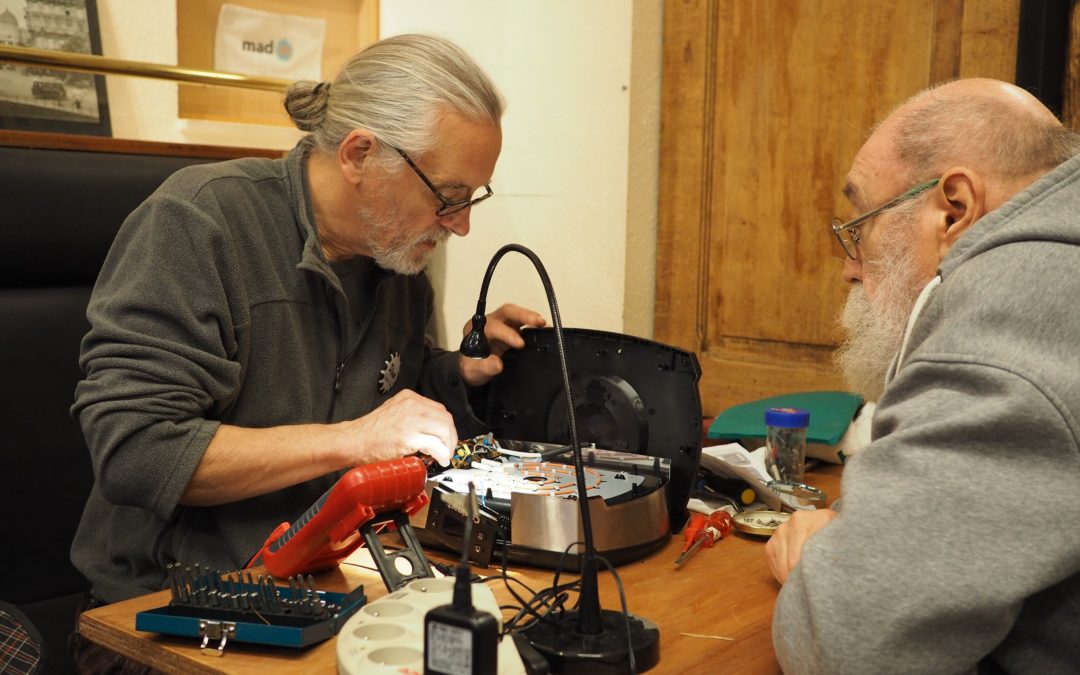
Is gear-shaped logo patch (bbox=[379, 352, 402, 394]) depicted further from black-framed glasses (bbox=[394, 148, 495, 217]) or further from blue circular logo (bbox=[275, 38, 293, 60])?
blue circular logo (bbox=[275, 38, 293, 60])

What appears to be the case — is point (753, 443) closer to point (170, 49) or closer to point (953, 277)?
point (953, 277)

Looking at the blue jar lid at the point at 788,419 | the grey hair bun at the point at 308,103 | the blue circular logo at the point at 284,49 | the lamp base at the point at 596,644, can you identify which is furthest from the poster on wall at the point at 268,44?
the lamp base at the point at 596,644

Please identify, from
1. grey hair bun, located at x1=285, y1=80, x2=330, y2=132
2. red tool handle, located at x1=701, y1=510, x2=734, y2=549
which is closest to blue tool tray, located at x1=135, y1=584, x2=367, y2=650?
red tool handle, located at x1=701, y1=510, x2=734, y2=549

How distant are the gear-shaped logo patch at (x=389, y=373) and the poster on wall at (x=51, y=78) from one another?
3.31ft

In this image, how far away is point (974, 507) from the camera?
83 cm

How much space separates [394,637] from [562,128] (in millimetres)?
1666

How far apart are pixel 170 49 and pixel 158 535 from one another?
1339mm

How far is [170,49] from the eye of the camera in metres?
2.36

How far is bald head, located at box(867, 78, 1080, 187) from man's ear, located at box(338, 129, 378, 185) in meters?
0.80

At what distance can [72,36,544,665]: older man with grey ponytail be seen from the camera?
53.2 inches

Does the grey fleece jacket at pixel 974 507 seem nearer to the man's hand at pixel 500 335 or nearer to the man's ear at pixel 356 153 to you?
the man's hand at pixel 500 335

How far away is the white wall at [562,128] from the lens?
7.66ft

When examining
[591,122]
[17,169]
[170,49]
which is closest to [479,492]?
[17,169]

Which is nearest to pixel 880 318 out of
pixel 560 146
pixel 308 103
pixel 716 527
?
pixel 716 527
